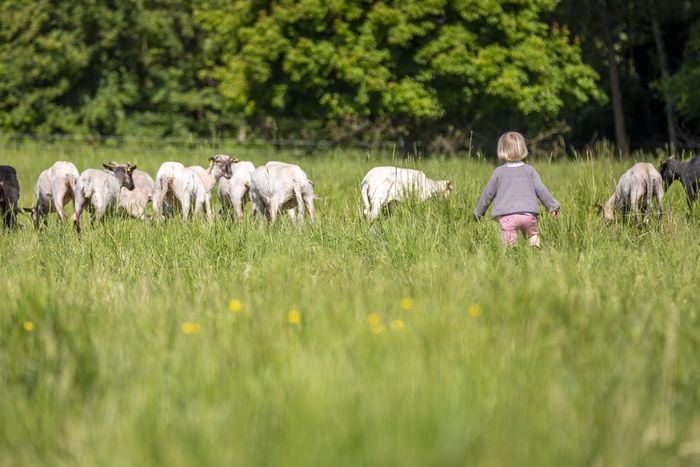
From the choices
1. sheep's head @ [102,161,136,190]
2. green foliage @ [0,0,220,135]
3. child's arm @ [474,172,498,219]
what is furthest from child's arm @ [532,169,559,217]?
green foliage @ [0,0,220,135]

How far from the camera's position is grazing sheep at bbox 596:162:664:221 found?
9.95m

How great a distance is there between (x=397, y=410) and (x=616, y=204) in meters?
7.11

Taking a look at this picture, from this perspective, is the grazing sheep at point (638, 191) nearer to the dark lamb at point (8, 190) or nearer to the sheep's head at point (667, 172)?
the sheep's head at point (667, 172)

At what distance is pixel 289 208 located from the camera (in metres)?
11.5

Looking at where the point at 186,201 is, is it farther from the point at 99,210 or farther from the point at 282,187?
the point at 282,187

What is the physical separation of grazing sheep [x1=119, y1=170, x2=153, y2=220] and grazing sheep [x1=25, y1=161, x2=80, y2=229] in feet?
2.47

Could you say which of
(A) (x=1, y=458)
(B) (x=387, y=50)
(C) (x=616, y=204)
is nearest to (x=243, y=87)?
(B) (x=387, y=50)

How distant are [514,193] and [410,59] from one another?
18.5 m

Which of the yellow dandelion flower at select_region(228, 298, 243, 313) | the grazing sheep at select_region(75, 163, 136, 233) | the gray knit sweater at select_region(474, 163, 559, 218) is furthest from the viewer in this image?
the grazing sheep at select_region(75, 163, 136, 233)

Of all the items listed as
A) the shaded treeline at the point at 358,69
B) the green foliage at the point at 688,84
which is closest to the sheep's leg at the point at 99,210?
the shaded treeline at the point at 358,69

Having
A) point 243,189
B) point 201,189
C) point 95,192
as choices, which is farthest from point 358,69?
point 95,192

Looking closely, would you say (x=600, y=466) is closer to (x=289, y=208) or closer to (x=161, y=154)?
(x=289, y=208)

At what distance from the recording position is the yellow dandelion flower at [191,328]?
15.7 ft

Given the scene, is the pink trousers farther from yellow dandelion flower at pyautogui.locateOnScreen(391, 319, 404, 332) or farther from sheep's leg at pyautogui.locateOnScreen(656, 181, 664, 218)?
yellow dandelion flower at pyautogui.locateOnScreen(391, 319, 404, 332)
